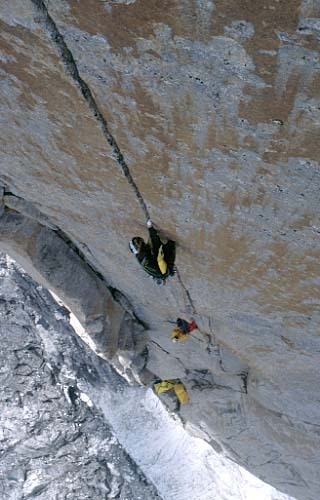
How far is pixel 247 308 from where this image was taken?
2893 mm

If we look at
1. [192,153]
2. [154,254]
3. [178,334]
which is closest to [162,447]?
[178,334]

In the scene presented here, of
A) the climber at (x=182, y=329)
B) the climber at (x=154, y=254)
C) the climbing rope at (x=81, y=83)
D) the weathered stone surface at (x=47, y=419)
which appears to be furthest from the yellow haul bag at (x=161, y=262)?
the weathered stone surface at (x=47, y=419)

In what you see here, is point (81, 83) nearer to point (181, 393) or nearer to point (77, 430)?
point (181, 393)

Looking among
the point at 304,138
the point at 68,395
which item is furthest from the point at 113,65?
the point at 68,395

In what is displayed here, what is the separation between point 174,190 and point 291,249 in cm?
48

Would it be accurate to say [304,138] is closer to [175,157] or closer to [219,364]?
[175,157]

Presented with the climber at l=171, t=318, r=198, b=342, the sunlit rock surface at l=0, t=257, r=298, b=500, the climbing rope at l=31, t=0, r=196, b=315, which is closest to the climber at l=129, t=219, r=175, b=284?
the climbing rope at l=31, t=0, r=196, b=315

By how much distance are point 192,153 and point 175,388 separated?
142 inches

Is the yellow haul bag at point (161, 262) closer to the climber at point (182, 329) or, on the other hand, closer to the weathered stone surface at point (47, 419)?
the climber at point (182, 329)

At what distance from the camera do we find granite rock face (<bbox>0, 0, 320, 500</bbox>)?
56.5 inches

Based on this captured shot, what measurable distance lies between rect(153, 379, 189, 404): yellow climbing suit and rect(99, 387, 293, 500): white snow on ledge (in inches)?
15.0

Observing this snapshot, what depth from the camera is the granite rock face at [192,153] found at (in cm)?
143

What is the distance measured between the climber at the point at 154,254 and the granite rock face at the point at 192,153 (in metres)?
0.08

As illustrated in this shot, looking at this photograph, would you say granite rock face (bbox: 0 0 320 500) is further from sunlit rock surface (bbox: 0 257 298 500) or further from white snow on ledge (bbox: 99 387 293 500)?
white snow on ledge (bbox: 99 387 293 500)
